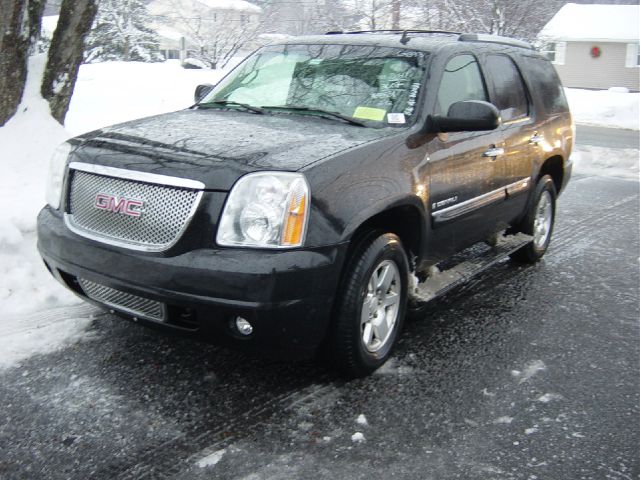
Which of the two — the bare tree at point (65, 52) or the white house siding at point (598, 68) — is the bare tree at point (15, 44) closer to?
the bare tree at point (65, 52)

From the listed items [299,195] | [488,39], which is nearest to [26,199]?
[299,195]

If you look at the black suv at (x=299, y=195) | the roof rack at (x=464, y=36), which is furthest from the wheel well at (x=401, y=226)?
the roof rack at (x=464, y=36)

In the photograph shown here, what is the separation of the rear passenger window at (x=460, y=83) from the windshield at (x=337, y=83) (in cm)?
20

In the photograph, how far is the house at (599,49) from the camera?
130 feet

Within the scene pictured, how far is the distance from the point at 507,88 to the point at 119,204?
319cm

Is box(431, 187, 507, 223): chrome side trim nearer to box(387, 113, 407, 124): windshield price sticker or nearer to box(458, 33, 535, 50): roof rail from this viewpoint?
box(387, 113, 407, 124): windshield price sticker

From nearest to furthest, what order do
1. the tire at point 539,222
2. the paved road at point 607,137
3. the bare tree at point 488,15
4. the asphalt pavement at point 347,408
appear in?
the asphalt pavement at point 347,408, the tire at point 539,222, the paved road at point 607,137, the bare tree at point 488,15

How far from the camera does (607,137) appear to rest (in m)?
18.4

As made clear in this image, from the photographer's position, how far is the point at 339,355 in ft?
11.6

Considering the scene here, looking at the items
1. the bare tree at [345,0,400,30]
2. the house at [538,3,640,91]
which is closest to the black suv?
the bare tree at [345,0,400,30]

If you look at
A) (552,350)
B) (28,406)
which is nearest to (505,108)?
(552,350)

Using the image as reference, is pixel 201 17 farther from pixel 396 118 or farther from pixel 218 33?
pixel 396 118

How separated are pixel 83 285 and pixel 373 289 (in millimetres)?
1538

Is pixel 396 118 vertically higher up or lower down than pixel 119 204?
higher up
